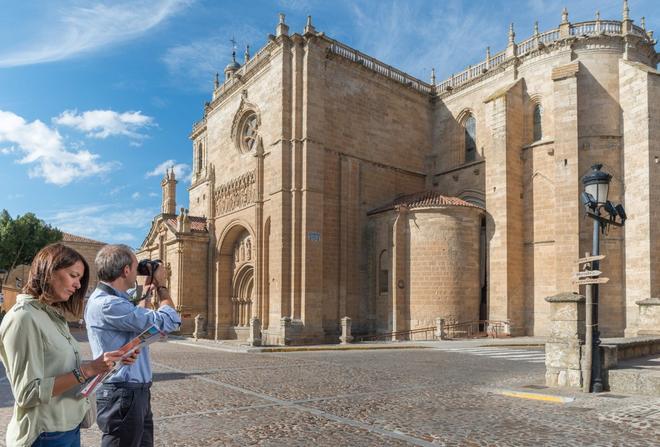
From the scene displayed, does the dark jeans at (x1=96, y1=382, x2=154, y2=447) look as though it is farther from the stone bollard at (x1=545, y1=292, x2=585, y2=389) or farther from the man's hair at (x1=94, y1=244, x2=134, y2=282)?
the stone bollard at (x1=545, y1=292, x2=585, y2=389)

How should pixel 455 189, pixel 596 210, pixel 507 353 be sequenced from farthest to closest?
1. pixel 455 189
2. pixel 507 353
3. pixel 596 210

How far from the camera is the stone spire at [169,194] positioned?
37625mm

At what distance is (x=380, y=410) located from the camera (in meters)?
7.34

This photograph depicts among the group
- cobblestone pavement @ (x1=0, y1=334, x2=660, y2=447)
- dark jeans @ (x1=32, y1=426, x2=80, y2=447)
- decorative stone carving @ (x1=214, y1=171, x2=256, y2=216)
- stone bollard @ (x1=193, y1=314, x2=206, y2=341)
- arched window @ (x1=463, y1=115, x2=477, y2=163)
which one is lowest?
stone bollard @ (x1=193, y1=314, x2=206, y2=341)

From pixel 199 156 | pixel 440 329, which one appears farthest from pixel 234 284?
pixel 199 156

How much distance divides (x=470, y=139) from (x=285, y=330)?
46.8 ft

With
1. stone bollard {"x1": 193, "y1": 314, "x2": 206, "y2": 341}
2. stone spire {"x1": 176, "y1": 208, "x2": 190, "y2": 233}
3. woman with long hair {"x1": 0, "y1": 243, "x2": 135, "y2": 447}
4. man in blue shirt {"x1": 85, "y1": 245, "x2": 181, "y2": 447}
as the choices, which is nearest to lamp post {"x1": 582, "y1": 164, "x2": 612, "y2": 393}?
man in blue shirt {"x1": 85, "y1": 245, "x2": 181, "y2": 447}

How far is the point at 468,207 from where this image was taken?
23.8 meters

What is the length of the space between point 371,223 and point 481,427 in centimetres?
1983

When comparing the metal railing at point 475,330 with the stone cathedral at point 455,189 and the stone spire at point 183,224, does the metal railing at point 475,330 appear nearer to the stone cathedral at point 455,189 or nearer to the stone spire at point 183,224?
the stone cathedral at point 455,189

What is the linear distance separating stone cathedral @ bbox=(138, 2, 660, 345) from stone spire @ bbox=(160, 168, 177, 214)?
1090cm

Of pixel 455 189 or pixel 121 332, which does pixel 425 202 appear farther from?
pixel 121 332

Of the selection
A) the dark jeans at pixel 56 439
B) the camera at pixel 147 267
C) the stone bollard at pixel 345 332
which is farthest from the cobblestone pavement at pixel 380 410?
the stone bollard at pixel 345 332

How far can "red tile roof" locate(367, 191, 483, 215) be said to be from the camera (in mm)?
23719
